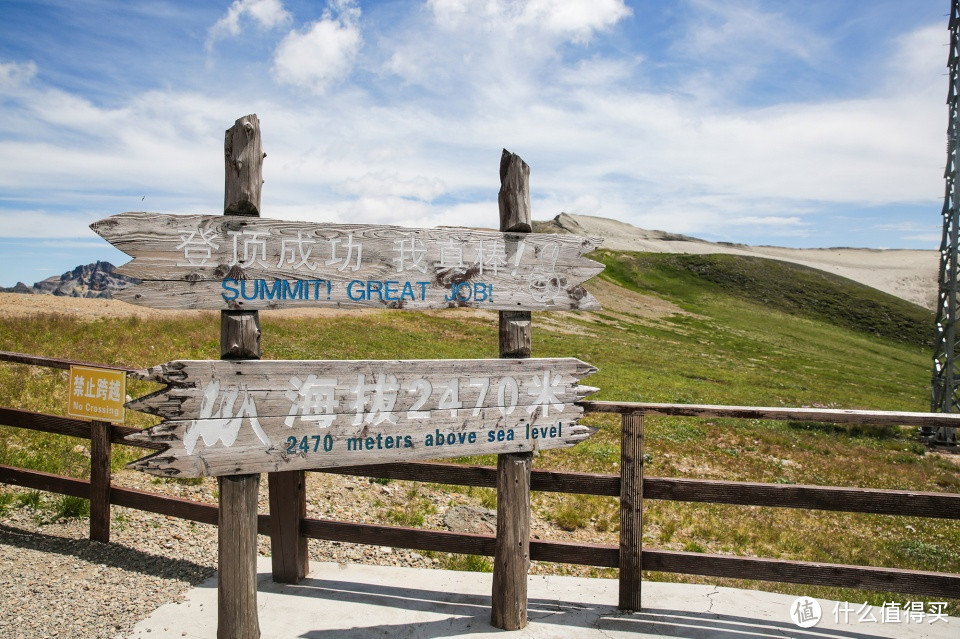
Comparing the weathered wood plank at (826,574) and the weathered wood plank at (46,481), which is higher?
the weathered wood plank at (46,481)

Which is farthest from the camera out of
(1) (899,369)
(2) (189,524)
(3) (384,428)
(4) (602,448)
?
(1) (899,369)

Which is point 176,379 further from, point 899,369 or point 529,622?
point 899,369

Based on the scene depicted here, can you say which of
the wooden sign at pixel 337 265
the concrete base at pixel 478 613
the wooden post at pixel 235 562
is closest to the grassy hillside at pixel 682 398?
the concrete base at pixel 478 613

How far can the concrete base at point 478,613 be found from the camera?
4652 mm

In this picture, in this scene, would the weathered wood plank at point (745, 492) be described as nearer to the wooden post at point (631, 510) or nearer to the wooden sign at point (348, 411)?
the wooden post at point (631, 510)

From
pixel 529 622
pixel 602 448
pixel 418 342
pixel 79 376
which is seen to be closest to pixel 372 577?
pixel 529 622

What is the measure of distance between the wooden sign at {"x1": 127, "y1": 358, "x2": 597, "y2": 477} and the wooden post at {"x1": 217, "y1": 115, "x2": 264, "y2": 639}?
0.18m

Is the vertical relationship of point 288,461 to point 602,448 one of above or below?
above

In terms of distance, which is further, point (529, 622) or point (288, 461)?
point (529, 622)

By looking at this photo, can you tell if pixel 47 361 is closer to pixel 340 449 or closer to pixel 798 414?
pixel 340 449

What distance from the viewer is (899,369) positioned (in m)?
62.3

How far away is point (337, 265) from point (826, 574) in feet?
14.5

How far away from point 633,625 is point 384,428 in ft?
8.40

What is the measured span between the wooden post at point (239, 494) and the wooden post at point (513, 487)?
1.85 metres
